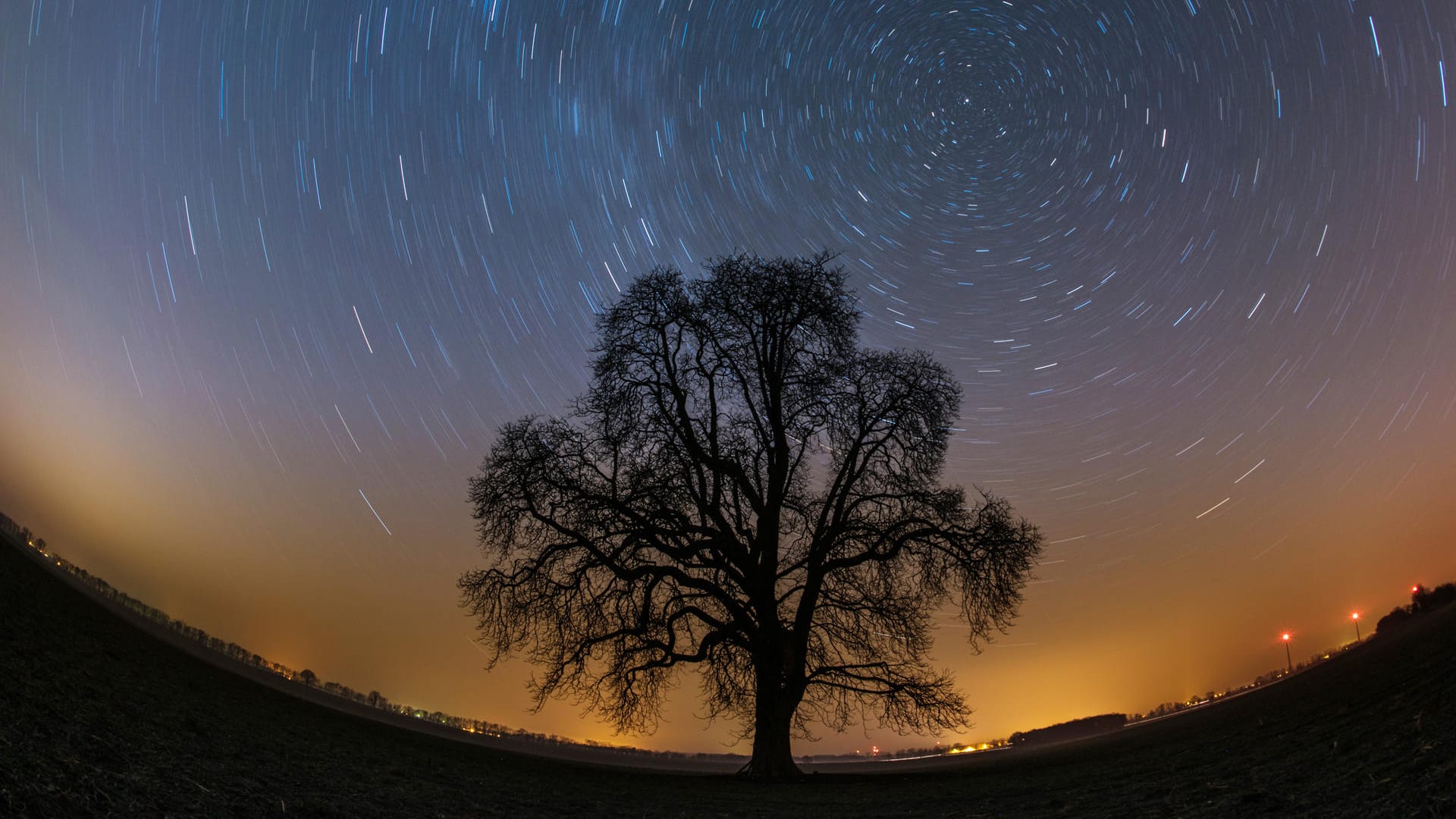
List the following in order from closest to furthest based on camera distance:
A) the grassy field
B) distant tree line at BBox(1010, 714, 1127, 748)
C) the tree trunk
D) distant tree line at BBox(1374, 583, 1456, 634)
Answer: the grassy field → the tree trunk → distant tree line at BBox(1374, 583, 1456, 634) → distant tree line at BBox(1010, 714, 1127, 748)

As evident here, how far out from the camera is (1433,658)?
760 centimetres

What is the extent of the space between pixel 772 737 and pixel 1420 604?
22.4 metres

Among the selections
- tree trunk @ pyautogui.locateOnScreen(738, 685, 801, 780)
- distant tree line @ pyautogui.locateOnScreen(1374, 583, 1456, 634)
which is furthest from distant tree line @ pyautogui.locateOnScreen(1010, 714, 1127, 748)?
tree trunk @ pyautogui.locateOnScreen(738, 685, 801, 780)

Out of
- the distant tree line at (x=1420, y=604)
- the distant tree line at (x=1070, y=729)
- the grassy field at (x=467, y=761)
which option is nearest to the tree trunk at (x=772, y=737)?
the grassy field at (x=467, y=761)

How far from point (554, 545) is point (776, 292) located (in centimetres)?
712

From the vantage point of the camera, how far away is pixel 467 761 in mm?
11461

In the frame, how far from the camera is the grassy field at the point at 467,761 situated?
4.66 meters

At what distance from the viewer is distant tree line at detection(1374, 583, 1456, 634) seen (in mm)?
21203

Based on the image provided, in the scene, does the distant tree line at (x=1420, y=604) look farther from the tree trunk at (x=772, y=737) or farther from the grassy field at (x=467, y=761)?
the tree trunk at (x=772, y=737)

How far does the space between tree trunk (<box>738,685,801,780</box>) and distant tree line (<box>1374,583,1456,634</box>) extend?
57.5 ft

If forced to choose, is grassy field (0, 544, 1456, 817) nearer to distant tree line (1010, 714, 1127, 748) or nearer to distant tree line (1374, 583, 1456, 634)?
distant tree line (1374, 583, 1456, 634)

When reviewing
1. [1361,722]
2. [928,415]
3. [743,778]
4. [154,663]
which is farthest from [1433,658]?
[154,663]

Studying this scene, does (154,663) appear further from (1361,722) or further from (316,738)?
(1361,722)

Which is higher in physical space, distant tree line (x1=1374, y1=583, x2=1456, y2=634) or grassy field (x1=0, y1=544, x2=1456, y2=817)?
distant tree line (x1=1374, y1=583, x2=1456, y2=634)
